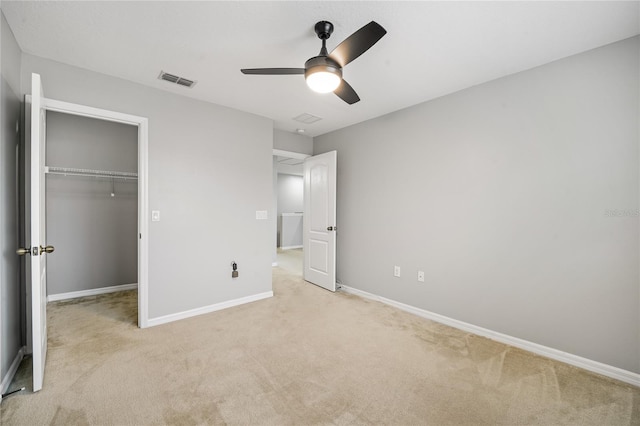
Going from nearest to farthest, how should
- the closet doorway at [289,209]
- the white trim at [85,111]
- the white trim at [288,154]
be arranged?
the white trim at [85,111], the white trim at [288,154], the closet doorway at [289,209]

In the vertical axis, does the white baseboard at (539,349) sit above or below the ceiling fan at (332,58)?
below

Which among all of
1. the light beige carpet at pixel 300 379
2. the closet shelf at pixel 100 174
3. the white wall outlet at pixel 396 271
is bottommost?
the light beige carpet at pixel 300 379

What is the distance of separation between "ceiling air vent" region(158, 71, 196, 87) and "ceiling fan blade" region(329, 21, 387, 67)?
1.74m

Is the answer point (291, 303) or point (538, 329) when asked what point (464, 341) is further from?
point (291, 303)

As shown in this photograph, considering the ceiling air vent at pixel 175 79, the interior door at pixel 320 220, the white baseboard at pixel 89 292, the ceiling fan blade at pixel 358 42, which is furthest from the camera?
the interior door at pixel 320 220

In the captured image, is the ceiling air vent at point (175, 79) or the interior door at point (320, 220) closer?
the ceiling air vent at point (175, 79)

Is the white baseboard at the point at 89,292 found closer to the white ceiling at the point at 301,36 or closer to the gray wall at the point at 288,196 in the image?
the white ceiling at the point at 301,36

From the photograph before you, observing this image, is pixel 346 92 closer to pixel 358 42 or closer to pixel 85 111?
pixel 358 42

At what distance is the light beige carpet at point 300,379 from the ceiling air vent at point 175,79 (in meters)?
2.48

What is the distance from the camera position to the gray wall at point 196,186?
2721 mm

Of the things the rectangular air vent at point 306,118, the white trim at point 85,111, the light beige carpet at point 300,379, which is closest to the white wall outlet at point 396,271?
the light beige carpet at point 300,379

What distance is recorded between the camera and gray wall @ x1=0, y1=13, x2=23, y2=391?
6.01 feet

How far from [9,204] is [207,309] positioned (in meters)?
1.98

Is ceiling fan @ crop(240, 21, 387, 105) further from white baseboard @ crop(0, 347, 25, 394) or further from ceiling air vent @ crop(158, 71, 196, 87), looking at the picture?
white baseboard @ crop(0, 347, 25, 394)
